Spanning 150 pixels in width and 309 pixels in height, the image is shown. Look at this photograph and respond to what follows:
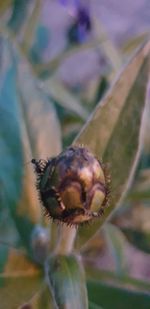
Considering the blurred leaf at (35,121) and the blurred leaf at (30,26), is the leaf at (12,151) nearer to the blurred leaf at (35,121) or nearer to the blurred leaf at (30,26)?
the blurred leaf at (35,121)

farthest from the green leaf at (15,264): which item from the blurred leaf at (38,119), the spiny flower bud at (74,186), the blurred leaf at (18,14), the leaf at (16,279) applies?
the blurred leaf at (18,14)

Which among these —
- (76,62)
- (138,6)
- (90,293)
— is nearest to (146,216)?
(90,293)

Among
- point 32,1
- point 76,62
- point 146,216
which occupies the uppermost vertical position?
point 32,1

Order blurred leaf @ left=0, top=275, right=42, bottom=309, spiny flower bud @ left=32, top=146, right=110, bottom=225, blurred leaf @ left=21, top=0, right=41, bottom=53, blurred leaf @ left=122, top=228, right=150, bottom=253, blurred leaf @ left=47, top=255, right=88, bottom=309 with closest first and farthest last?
spiny flower bud @ left=32, top=146, right=110, bottom=225 → blurred leaf @ left=47, top=255, right=88, bottom=309 → blurred leaf @ left=0, top=275, right=42, bottom=309 → blurred leaf @ left=122, top=228, right=150, bottom=253 → blurred leaf @ left=21, top=0, right=41, bottom=53

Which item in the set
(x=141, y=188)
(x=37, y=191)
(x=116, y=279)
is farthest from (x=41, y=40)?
(x=37, y=191)

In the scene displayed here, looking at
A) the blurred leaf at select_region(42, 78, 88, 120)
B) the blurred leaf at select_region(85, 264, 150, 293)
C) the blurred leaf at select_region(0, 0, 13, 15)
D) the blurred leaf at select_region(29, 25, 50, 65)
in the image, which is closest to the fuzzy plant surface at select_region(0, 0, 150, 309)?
the blurred leaf at select_region(85, 264, 150, 293)

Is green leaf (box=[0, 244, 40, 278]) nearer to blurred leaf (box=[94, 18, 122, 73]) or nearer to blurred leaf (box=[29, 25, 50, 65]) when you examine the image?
blurred leaf (box=[94, 18, 122, 73])

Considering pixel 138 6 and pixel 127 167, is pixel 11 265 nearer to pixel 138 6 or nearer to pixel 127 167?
pixel 127 167
